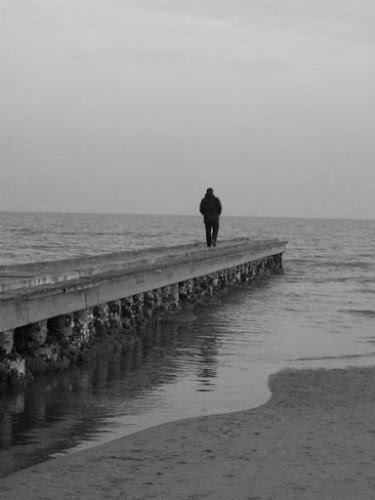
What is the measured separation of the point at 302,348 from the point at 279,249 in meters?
25.5

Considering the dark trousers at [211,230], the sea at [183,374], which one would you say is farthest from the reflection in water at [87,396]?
the dark trousers at [211,230]

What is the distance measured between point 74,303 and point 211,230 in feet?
55.6

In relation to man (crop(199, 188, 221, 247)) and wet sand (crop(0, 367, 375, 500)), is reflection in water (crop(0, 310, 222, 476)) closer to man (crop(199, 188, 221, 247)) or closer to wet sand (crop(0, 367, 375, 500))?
wet sand (crop(0, 367, 375, 500))

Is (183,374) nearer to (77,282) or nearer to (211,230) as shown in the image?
(77,282)

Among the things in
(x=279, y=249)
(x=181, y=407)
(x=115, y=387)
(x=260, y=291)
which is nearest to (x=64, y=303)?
(x=115, y=387)

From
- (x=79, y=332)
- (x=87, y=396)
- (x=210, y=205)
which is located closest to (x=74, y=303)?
(x=79, y=332)

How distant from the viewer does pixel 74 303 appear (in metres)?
11.5

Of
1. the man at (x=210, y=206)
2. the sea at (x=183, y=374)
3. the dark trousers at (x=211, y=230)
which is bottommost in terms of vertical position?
the sea at (x=183, y=374)

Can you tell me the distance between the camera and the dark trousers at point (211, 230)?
26.3 meters

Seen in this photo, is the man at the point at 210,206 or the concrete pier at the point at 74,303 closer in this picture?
the concrete pier at the point at 74,303

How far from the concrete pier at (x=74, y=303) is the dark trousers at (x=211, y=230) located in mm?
4547

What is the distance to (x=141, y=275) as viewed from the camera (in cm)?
1545

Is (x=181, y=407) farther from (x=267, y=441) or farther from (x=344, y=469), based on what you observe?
(x=344, y=469)

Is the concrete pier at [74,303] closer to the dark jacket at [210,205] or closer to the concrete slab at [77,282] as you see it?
the concrete slab at [77,282]
